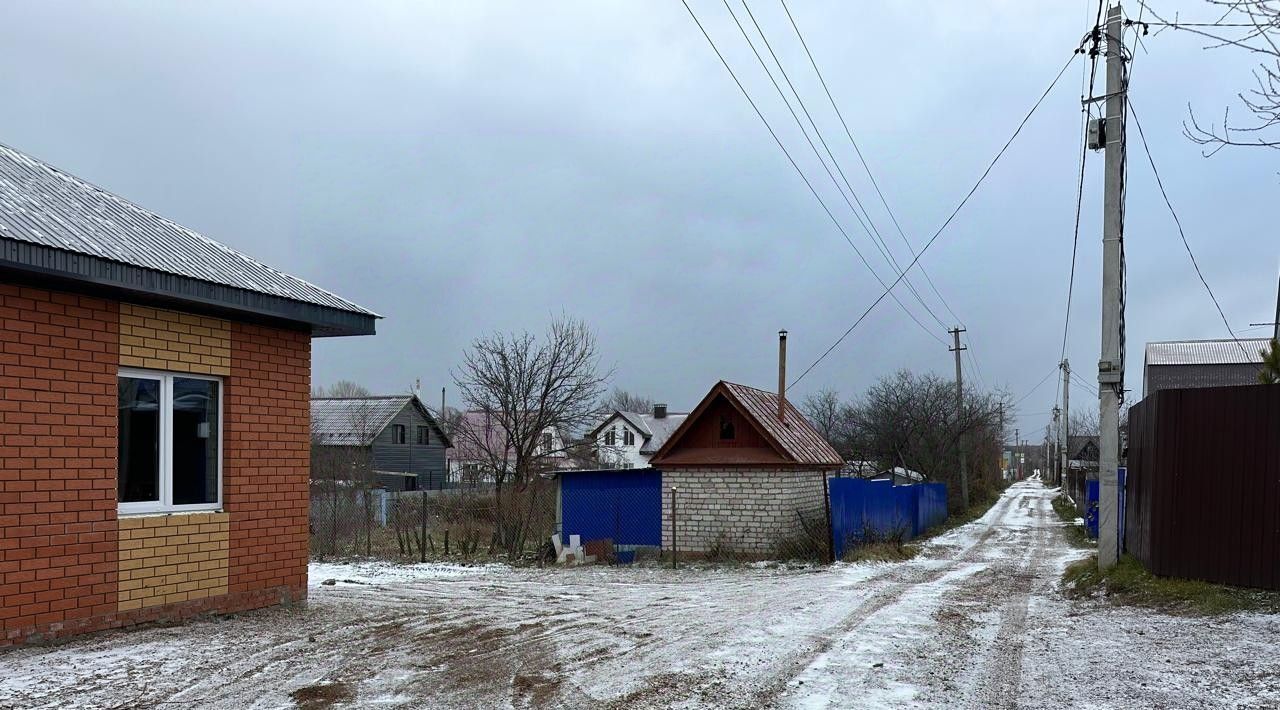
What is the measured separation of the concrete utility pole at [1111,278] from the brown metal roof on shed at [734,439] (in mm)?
6149

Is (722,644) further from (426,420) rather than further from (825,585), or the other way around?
(426,420)

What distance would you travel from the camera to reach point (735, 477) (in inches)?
730

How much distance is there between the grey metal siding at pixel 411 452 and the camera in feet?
166

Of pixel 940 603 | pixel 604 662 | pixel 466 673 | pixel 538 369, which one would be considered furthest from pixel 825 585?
pixel 538 369

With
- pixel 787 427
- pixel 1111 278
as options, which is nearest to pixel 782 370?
pixel 787 427

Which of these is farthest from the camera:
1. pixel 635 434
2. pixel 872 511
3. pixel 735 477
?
pixel 635 434

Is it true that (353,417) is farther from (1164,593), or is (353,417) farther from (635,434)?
(1164,593)

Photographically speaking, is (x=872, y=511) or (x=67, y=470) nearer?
(x=67, y=470)

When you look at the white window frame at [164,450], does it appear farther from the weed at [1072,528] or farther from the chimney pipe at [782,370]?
the weed at [1072,528]

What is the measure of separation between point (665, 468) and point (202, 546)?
10805 millimetres

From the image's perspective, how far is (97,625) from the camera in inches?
323

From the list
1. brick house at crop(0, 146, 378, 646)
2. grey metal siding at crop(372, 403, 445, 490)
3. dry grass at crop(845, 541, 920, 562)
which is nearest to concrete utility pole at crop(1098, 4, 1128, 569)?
dry grass at crop(845, 541, 920, 562)

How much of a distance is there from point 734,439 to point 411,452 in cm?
3746

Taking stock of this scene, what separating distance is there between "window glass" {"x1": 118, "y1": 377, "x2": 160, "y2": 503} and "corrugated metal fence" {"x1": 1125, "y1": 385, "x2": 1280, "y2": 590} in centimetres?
1024
